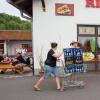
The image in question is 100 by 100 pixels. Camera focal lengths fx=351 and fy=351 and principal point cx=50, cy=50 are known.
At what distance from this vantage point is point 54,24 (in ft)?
54.5

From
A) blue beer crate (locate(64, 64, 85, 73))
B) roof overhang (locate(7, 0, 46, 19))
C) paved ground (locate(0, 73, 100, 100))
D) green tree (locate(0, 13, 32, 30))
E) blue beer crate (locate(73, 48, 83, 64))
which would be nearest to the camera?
paved ground (locate(0, 73, 100, 100))

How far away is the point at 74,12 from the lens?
16.8 m

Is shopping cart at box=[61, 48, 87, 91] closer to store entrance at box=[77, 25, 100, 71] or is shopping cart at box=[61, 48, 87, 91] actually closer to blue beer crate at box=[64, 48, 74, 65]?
blue beer crate at box=[64, 48, 74, 65]

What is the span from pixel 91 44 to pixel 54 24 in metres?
2.24

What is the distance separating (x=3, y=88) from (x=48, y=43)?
4561 mm

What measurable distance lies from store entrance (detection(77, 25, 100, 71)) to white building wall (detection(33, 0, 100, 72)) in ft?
1.73

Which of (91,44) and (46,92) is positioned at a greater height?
(91,44)

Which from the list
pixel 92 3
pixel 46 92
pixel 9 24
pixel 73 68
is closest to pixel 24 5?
pixel 92 3

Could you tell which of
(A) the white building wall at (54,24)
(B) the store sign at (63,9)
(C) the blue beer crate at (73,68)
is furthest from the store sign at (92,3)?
(C) the blue beer crate at (73,68)

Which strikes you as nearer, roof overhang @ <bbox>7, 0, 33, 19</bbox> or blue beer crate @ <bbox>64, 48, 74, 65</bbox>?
blue beer crate @ <bbox>64, 48, 74, 65</bbox>

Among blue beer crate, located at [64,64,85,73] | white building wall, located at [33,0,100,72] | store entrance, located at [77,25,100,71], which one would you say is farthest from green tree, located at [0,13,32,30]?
blue beer crate, located at [64,64,85,73]

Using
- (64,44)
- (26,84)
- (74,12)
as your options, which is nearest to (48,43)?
(64,44)

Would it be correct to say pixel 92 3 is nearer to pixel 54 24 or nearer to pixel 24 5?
pixel 54 24

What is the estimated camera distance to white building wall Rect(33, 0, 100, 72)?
649 inches
